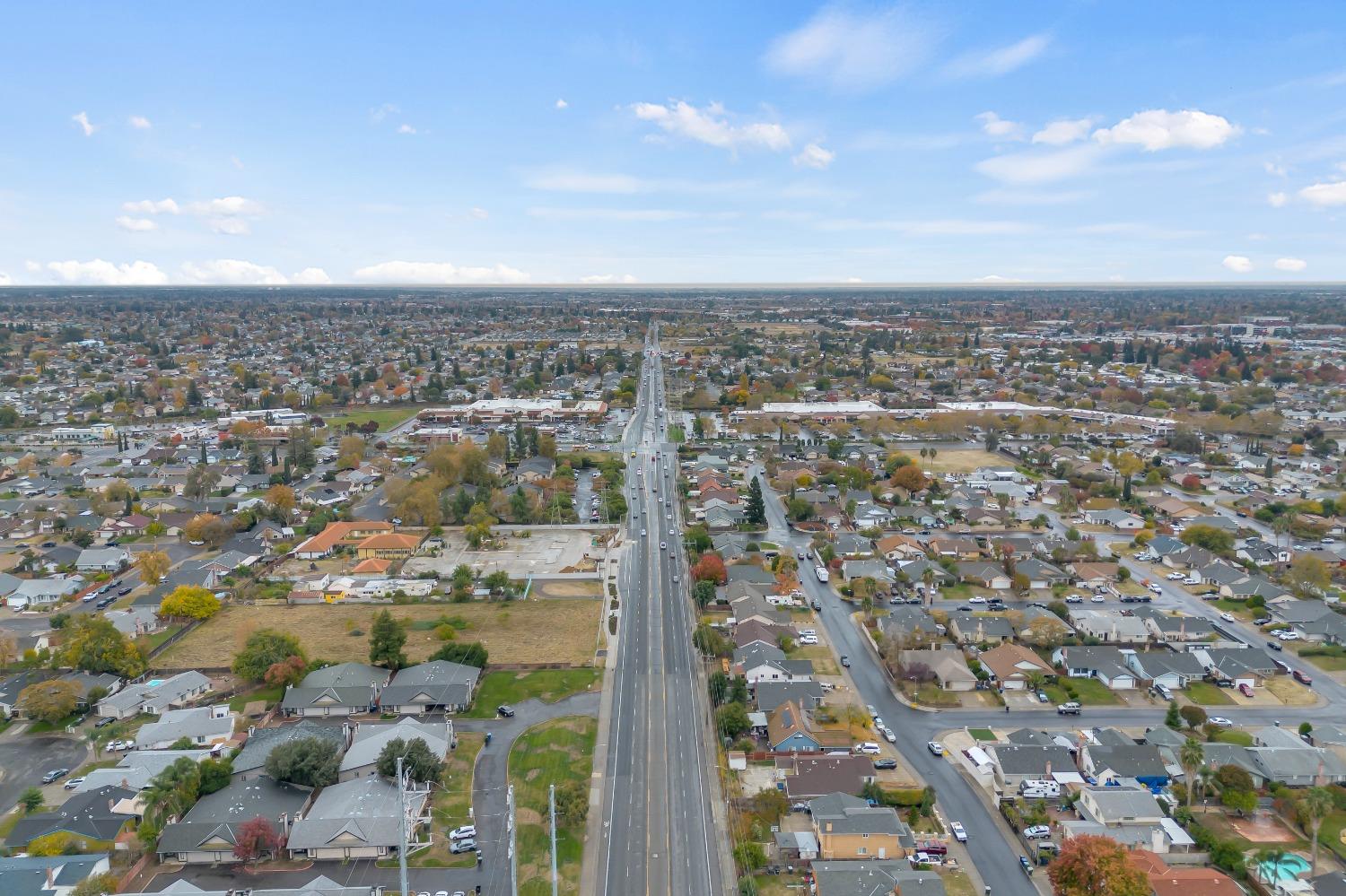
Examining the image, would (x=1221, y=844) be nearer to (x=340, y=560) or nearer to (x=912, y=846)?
(x=912, y=846)

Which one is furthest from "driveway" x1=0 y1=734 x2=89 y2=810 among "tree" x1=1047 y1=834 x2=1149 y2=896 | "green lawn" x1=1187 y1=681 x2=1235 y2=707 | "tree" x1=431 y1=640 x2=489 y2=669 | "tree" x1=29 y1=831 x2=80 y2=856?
"green lawn" x1=1187 y1=681 x2=1235 y2=707

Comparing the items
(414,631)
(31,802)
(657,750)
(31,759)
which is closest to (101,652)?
(31,759)

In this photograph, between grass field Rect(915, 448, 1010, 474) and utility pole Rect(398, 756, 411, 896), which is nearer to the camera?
utility pole Rect(398, 756, 411, 896)

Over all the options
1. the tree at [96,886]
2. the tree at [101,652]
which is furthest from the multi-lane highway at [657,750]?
the tree at [101,652]

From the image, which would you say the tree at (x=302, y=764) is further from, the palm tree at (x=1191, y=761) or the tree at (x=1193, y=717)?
the tree at (x=1193, y=717)

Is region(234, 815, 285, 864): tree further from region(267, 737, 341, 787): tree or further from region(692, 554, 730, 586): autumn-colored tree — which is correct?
region(692, 554, 730, 586): autumn-colored tree

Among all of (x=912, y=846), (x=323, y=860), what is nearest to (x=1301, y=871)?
(x=912, y=846)

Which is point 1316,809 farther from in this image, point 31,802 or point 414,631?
point 31,802

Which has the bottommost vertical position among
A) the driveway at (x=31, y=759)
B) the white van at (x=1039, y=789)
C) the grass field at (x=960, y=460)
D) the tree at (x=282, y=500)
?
the driveway at (x=31, y=759)
